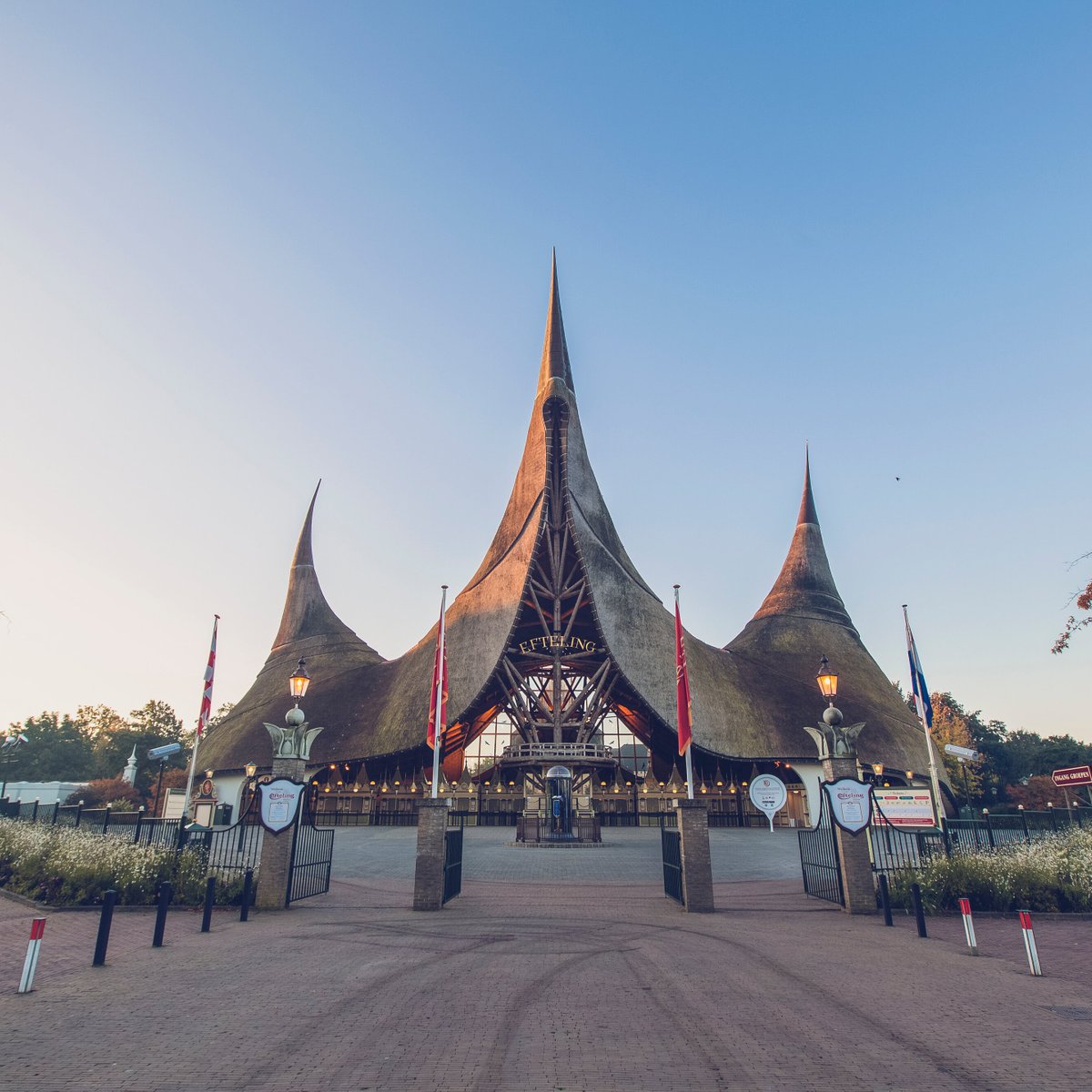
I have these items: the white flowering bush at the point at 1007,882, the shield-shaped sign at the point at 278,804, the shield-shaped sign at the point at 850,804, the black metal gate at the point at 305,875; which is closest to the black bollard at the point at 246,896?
the shield-shaped sign at the point at 278,804

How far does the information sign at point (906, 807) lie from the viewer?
602 inches

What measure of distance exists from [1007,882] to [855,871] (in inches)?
106

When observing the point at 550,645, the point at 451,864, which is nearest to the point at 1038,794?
the point at 550,645

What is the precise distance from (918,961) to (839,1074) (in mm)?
4817

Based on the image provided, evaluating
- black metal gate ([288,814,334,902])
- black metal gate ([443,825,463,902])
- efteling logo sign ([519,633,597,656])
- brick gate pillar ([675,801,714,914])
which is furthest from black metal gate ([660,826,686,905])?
efteling logo sign ([519,633,597,656])

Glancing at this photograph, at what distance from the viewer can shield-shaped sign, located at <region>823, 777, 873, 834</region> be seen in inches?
523

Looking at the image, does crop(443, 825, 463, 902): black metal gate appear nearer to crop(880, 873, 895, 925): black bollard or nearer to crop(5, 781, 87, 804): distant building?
crop(880, 873, 895, 925): black bollard

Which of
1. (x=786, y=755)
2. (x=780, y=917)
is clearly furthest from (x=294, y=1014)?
(x=786, y=755)

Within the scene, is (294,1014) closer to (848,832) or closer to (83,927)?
(83,927)

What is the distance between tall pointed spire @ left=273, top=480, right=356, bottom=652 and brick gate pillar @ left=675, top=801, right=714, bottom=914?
4398cm

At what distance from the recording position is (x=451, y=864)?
14.3 m

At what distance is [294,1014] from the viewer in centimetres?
679

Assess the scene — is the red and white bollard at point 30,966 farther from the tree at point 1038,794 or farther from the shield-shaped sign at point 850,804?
the tree at point 1038,794

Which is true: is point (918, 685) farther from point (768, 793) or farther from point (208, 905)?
point (208, 905)
